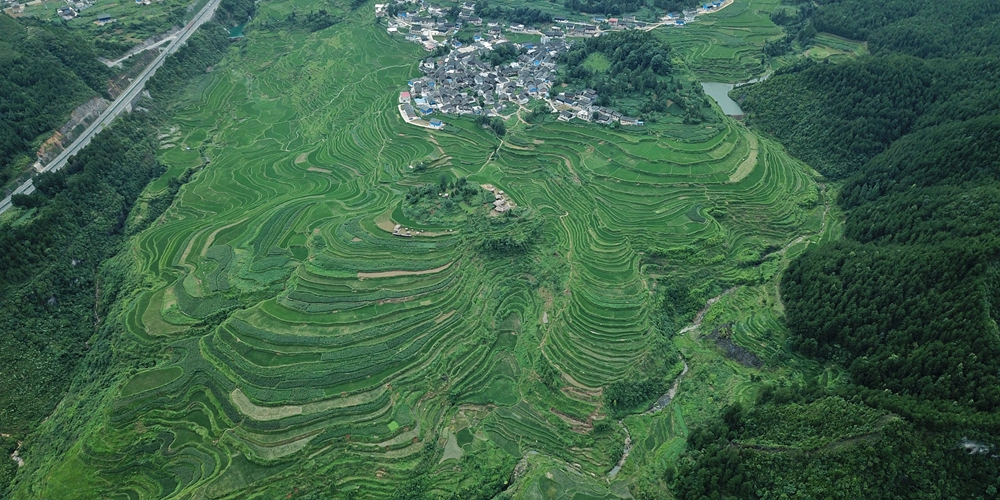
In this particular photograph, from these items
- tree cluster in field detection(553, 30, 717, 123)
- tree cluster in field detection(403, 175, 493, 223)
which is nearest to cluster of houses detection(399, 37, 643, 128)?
tree cluster in field detection(553, 30, 717, 123)

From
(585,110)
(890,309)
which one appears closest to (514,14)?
(585,110)

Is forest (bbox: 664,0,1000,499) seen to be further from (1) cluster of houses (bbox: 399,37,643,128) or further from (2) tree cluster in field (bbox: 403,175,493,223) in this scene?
(2) tree cluster in field (bbox: 403,175,493,223)

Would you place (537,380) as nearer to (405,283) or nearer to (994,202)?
(405,283)

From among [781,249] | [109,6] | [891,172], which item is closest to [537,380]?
[781,249]

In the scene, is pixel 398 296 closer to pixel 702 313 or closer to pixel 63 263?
pixel 702 313

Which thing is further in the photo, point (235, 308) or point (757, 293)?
point (757, 293)

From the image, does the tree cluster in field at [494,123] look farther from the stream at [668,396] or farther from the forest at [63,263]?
the forest at [63,263]
